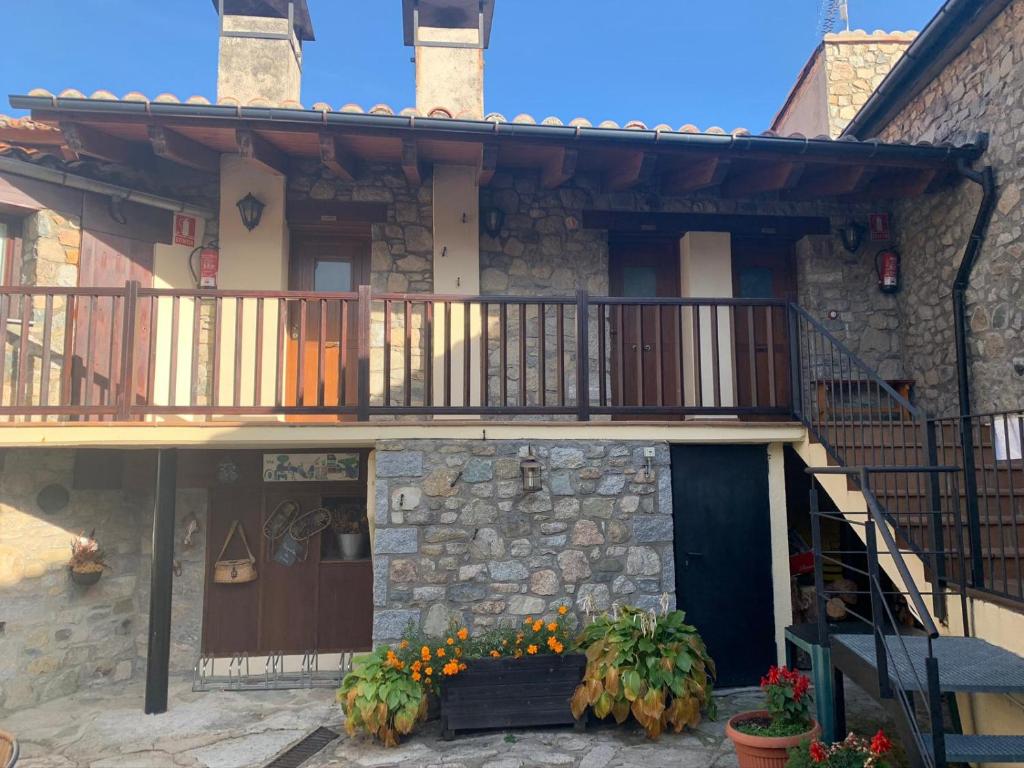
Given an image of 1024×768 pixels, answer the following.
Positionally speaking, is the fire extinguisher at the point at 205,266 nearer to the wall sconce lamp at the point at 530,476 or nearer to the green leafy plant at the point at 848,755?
the wall sconce lamp at the point at 530,476

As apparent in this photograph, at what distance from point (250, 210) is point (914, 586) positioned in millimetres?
5597

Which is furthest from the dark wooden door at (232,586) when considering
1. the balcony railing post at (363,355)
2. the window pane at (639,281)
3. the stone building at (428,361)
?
the window pane at (639,281)

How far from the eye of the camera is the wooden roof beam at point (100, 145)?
5.05 m

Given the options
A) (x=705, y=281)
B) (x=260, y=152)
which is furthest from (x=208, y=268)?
(x=705, y=281)

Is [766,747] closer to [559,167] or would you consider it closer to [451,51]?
[559,167]

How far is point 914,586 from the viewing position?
278 centimetres

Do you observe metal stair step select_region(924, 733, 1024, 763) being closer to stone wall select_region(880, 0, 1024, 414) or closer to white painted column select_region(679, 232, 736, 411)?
stone wall select_region(880, 0, 1024, 414)

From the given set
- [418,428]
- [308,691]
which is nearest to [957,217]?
[418,428]

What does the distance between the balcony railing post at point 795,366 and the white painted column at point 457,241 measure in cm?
260

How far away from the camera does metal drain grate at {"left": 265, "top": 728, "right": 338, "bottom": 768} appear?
4008mm

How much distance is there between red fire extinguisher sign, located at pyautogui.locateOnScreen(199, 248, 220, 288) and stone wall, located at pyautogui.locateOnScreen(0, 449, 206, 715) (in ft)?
5.86

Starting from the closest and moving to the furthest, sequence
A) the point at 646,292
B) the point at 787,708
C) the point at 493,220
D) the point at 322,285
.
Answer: the point at 787,708
the point at 493,220
the point at 322,285
the point at 646,292

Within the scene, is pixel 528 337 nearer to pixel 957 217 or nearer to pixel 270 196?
pixel 270 196

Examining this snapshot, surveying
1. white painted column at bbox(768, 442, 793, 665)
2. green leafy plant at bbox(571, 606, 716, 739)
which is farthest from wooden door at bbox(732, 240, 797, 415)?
green leafy plant at bbox(571, 606, 716, 739)
